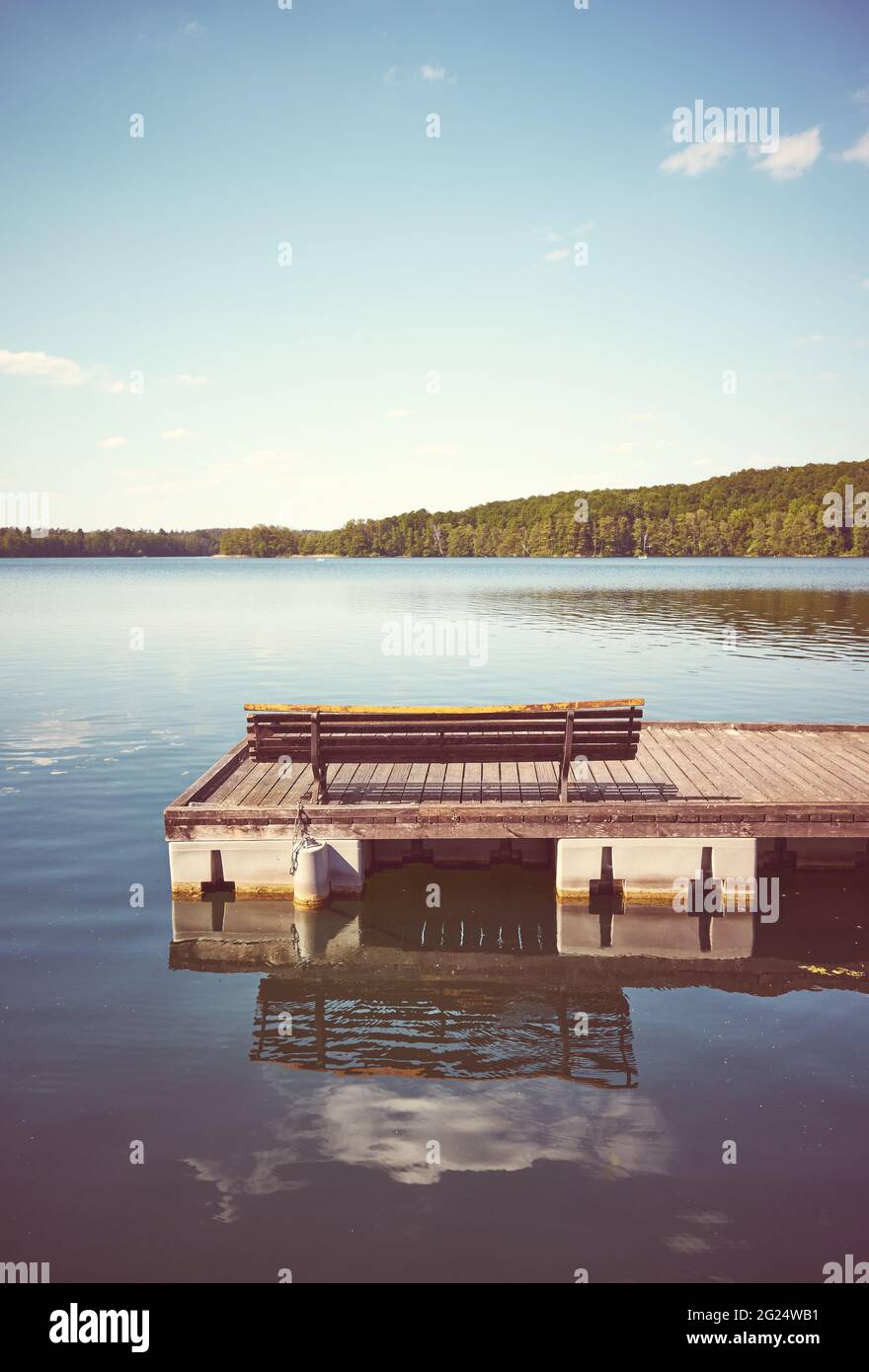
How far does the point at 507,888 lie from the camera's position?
38.7 ft

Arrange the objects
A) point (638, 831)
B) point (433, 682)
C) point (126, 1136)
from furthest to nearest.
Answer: point (433, 682)
point (638, 831)
point (126, 1136)

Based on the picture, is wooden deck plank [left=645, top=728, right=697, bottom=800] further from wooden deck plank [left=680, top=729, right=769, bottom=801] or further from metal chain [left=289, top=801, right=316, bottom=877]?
metal chain [left=289, top=801, right=316, bottom=877]

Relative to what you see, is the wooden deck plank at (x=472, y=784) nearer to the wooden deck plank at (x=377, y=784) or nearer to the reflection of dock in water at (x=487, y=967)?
the wooden deck plank at (x=377, y=784)

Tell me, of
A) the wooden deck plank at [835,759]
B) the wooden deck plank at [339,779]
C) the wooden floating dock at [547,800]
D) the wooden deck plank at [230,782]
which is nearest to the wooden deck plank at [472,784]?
the wooden floating dock at [547,800]

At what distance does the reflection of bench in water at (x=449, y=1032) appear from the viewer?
306 inches

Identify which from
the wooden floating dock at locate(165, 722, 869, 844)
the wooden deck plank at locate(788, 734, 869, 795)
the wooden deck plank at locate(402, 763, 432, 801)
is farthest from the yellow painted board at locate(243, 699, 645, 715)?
the wooden deck plank at locate(788, 734, 869, 795)

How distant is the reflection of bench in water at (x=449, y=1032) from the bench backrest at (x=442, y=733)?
2731mm

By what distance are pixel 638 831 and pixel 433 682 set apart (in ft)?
66.5

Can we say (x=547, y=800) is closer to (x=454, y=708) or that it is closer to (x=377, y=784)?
(x=454, y=708)

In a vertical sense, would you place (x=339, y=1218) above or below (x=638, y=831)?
below

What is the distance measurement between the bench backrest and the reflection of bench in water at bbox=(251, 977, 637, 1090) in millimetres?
→ 2731

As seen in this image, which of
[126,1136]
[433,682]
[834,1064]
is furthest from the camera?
[433,682]

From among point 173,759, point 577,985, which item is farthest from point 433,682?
point 577,985
